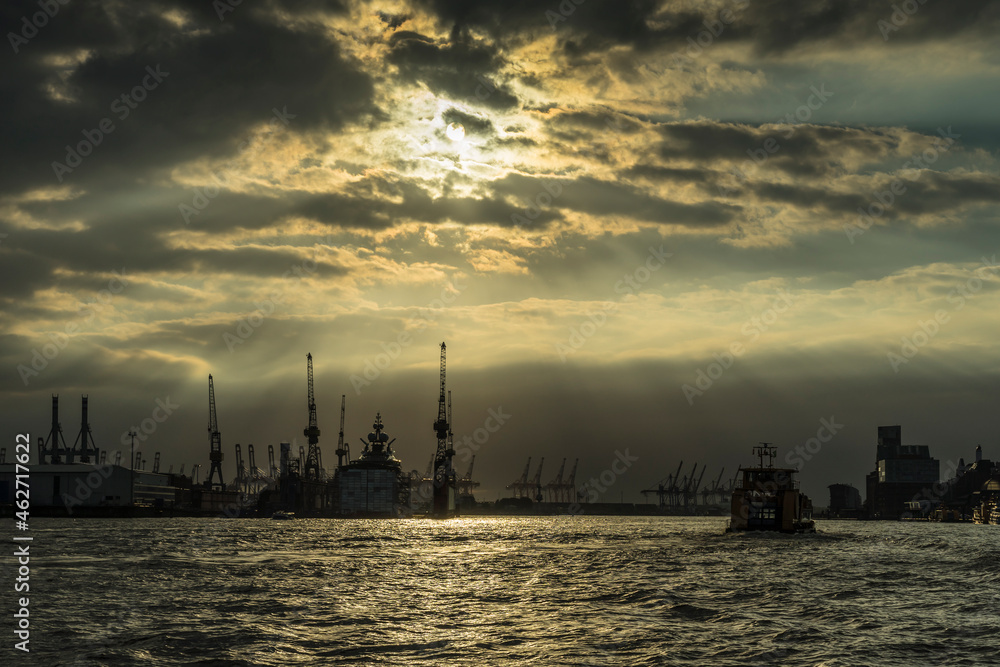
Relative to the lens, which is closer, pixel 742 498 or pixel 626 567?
pixel 626 567

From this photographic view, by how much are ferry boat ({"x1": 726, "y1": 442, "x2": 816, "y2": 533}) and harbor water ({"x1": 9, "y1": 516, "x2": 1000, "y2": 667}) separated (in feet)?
163

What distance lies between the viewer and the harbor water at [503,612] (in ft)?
90.9

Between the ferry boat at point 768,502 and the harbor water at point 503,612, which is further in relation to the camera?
the ferry boat at point 768,502

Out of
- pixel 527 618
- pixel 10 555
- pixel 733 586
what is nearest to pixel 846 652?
pixel 527 618

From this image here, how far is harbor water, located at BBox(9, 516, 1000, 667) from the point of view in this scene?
27719 mm

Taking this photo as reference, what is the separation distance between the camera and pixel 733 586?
160 feet

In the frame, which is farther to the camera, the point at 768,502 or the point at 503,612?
the point at 768,502

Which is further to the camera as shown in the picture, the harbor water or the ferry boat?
the ferry boat

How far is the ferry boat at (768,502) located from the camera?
118m

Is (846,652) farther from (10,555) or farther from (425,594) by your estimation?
(10,555)

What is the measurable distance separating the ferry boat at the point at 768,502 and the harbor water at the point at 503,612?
49545 mm

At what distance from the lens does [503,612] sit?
122ft

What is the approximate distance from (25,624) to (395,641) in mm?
13691

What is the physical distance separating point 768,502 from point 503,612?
91.1 meters
